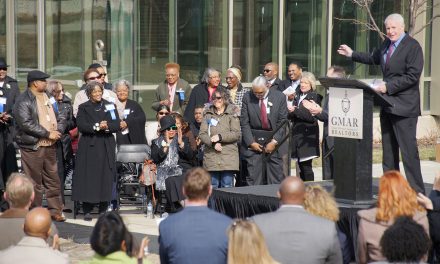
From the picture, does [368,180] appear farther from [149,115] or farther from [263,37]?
[263,37]

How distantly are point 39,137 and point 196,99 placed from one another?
2520 millimetres

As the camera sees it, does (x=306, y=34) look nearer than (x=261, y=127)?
No

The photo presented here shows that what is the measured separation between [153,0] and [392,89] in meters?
9.73

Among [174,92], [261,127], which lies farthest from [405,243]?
[174,92]

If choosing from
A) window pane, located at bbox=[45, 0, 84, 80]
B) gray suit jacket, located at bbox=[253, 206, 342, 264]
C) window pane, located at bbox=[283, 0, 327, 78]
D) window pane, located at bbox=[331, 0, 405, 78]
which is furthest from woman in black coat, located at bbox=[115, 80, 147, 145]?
window pane, located at bbox=[331, 0, 405, 78]

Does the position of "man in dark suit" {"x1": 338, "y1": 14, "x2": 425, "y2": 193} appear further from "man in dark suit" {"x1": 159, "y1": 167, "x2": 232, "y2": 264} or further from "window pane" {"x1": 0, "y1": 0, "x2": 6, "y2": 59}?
"window pane" {"x1": 0, "y1": 0, "x2": 6, "y2": 59}

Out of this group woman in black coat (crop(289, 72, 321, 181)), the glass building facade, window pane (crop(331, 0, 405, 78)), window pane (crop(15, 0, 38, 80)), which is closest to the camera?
woman in black coat (crop(289, 72, 321, 181))

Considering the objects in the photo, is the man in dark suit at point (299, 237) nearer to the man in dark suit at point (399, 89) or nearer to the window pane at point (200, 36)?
the man in dark suit at point (399, 89)

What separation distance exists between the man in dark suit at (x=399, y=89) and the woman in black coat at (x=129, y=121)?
4.87 m

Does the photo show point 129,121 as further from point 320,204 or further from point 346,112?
point 320,204

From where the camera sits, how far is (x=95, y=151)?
13.6 meters

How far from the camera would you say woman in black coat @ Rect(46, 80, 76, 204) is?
13812 mm

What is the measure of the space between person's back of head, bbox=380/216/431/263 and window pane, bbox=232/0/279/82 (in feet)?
47.0

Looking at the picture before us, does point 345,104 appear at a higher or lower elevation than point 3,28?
lower
